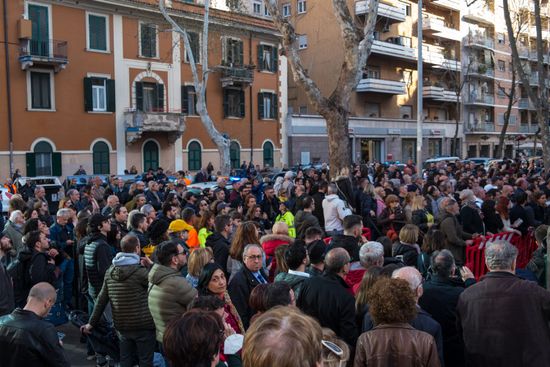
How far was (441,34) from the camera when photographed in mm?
49156

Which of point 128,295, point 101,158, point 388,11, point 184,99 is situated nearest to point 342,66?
point 128,295

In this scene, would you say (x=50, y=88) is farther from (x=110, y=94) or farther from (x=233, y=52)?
(x=233, y=52)

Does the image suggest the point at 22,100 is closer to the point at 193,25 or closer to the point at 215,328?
the point at 193,25

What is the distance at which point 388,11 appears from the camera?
41469 mm

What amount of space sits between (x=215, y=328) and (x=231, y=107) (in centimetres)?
3376

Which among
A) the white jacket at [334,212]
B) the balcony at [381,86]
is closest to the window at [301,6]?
the balcony at [381,86]

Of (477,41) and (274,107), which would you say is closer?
(274,107)

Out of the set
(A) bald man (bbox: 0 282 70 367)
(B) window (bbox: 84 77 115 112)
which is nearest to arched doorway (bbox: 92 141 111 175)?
(B) window (bbox: 84 77 115 112)

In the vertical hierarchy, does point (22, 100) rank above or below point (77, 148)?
above

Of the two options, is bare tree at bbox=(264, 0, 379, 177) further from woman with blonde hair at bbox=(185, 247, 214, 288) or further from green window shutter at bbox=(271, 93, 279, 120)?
green window shutter at bbox=(271, 93, 279, 120)

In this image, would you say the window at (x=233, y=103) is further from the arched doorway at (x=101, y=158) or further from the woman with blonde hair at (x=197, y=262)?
the woman with blonde hair at (x=197, y=262)

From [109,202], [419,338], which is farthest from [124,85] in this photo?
[419,338]

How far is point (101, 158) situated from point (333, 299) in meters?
27.4

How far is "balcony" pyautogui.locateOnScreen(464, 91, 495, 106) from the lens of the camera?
54062 millimetres
